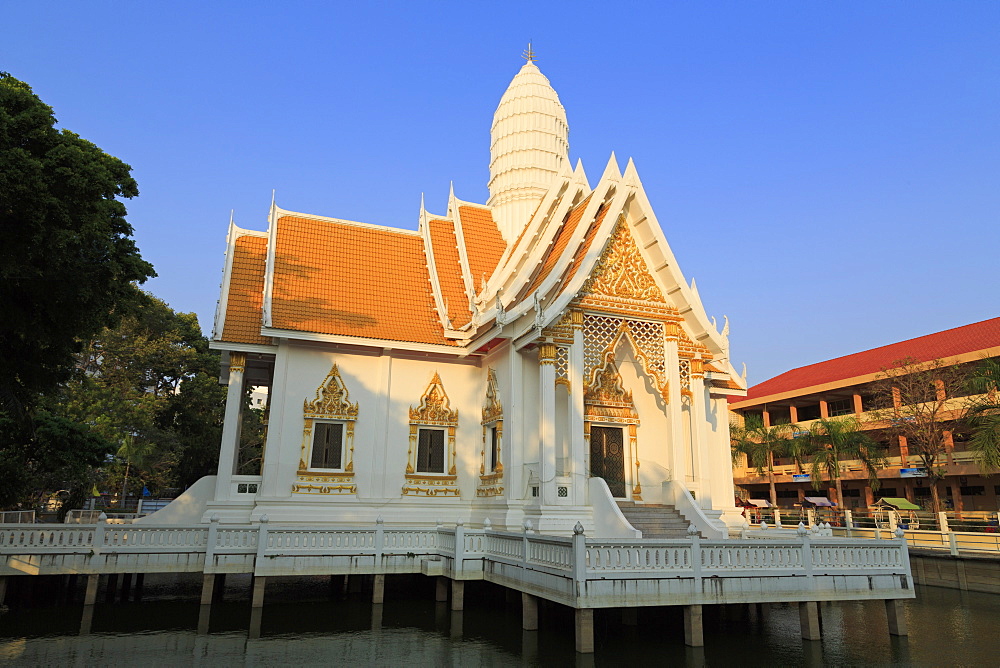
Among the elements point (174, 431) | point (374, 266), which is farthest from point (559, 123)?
point (174, 431)

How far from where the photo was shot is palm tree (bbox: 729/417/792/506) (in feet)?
110

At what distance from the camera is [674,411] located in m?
15.1

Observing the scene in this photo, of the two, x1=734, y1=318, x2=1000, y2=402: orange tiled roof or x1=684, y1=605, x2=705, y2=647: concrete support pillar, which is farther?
x1=734, y1=318, x2=1000, y2=402: orange tiled roof

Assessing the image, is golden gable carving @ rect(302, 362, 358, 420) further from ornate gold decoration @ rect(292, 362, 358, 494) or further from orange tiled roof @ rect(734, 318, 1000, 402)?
orange tiled roof @ rect(734, 318, 1000, 402)

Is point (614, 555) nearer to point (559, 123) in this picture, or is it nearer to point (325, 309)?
point (325, 309)

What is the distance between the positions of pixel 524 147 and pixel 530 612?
613 inches

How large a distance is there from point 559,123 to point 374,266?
8.64 meters

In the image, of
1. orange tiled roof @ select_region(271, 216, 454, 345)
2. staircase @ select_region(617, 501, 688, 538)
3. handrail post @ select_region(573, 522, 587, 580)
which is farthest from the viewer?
orange tiled roof @ select_region(271, 216, 454, 345)

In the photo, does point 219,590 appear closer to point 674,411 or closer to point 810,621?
point 674,411

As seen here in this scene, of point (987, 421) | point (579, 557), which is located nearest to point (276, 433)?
point (579, 557)

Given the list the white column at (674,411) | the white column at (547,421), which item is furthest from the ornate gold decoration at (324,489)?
the white column at (674,411)

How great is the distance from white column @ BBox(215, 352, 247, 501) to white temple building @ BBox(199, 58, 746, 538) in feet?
0.14

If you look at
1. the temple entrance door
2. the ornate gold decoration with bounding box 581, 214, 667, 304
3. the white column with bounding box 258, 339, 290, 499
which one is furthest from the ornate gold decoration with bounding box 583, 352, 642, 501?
the white column with bounding box 258, 339, 290, 499

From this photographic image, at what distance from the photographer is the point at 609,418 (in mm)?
16266
